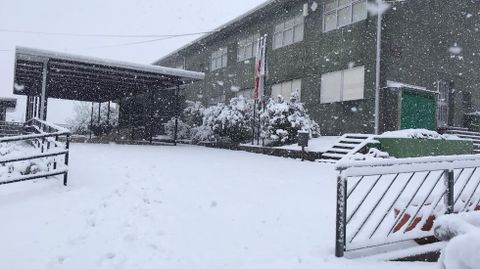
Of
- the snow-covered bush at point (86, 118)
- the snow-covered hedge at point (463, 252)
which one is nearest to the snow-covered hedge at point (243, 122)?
the snow-covered bush at point (86, 118)

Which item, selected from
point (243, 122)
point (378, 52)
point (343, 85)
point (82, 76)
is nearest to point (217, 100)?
point (243, 122)

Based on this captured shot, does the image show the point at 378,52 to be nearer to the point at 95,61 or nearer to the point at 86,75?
the point at 95,61

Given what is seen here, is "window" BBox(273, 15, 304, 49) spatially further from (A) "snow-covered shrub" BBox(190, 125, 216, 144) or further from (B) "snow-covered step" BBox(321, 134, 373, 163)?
(B) "snow-covered step" BBox(321, 134, 373, 163)

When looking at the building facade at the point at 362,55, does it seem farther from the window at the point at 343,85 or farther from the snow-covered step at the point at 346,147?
the snow-covered step at the point at 346,147

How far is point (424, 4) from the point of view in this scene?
1622cm

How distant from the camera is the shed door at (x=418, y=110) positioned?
1472 centimetres

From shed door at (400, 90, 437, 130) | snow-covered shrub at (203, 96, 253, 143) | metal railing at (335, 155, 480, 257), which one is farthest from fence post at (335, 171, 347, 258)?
snow-covered shrub at (203, 96, 253, 143)

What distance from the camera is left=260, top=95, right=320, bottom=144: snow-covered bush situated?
51.3ft

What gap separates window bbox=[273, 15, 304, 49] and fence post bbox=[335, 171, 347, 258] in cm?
1632

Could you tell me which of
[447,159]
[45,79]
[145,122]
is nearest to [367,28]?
[447,159]

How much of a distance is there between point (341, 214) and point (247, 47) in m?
20.9

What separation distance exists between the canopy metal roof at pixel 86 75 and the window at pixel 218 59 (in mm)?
6592

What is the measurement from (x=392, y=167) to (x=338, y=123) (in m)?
12.4

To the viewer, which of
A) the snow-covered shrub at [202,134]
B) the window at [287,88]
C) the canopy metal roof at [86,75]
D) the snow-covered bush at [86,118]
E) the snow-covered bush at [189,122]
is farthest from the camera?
the snow-covered bush at [86,118]
